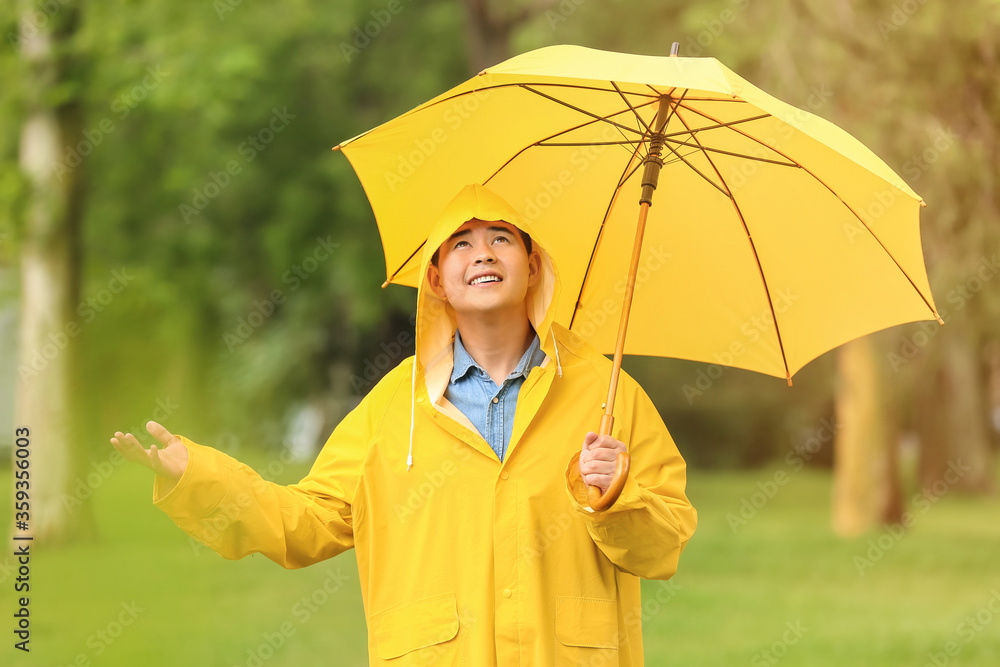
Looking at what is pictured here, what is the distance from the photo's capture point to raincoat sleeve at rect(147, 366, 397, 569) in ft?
8.98

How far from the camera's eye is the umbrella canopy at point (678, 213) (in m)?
3.31

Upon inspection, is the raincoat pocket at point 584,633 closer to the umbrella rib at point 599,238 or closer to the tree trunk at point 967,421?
the umbrella rib at point 599,238

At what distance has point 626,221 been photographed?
358 centimetres

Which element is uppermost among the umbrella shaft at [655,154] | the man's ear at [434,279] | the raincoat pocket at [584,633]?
the umbrella shaft at [655,154]

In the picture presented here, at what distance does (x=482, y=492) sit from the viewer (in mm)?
2848

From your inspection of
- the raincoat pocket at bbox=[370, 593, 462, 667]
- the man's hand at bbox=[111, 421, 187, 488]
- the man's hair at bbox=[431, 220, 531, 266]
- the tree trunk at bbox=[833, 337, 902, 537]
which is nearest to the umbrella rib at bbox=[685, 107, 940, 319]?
the man's hair at bbox=[431, 220, 531, 266]

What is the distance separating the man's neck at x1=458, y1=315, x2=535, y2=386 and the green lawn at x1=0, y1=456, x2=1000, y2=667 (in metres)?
5.30

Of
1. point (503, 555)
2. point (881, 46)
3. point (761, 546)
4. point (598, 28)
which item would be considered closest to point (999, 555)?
point (761, 546)

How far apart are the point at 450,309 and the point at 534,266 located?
272 millimetres

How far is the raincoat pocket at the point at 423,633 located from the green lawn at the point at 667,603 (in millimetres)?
5209

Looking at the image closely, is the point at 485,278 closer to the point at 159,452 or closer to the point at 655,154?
the point at 655,154

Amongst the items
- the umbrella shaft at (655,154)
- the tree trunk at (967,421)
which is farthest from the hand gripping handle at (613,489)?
the tree trunk at (967,421)

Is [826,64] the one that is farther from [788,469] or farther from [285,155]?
[788,469]

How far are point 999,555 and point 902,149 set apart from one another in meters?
4.98
